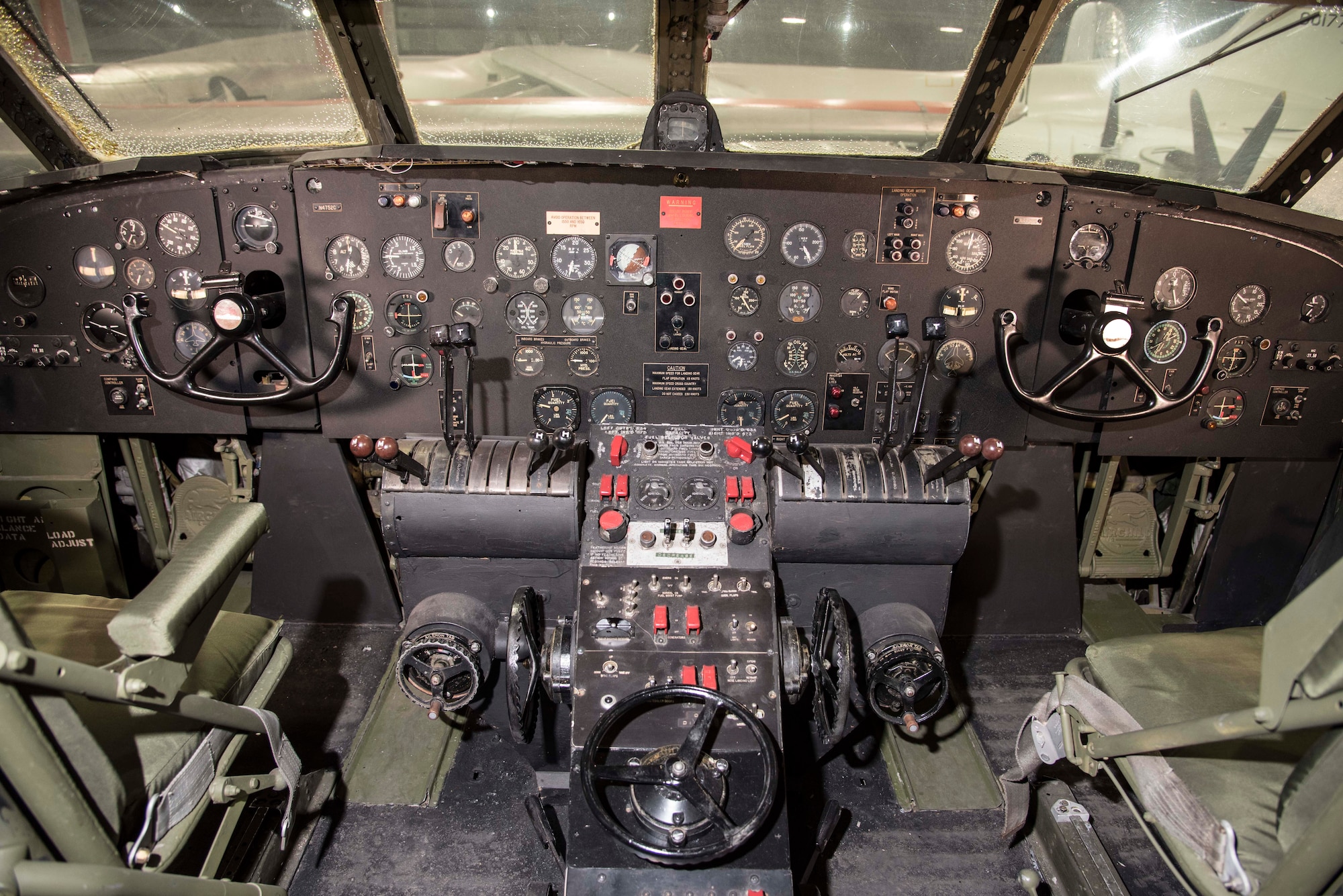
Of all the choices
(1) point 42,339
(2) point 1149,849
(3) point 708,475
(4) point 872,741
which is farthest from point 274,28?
(2) point 1149,849

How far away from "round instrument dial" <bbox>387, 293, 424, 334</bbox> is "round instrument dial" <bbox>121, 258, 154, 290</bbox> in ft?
2.84

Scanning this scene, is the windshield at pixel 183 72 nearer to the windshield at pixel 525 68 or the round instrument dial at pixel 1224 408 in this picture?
the windshield at pixel 525 68

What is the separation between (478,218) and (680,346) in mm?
859

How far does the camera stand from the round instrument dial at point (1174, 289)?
2.78 m

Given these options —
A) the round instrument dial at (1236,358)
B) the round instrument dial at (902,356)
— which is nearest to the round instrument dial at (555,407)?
the round instrument dial at (902,356)

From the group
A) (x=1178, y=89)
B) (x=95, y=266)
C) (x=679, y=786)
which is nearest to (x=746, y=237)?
(x=1178, y=89)

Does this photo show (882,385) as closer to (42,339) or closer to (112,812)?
(112,812)

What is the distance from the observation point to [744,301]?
9.16ft

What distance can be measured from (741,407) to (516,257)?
101 centimetres

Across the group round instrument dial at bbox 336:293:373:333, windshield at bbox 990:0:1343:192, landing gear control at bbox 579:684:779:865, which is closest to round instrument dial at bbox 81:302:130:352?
round instrument dial at bbox 336:293:373:333

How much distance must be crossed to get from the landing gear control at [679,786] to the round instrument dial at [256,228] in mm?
2103

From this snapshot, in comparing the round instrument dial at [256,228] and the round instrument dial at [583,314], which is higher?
the round instrument dial at [256,228]

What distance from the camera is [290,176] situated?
263cm

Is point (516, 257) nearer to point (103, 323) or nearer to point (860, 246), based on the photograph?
point (860, 246)
